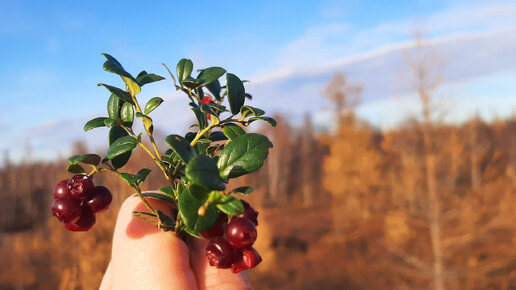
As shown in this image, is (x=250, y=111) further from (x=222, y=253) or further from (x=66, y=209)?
(x=66, y=209)

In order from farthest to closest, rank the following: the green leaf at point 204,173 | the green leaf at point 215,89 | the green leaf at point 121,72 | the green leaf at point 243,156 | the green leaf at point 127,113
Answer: the green leaf at point 215,89 → the green leaf at point 127,113 → the green leaf at point 121,72 → the green leaf at point 243,156 → the green leaf at point 204,173

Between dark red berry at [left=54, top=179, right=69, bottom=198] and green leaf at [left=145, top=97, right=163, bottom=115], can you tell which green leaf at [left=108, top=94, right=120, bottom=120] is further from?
dark red berry at [left=54, top=179, right=69, bottom=198]

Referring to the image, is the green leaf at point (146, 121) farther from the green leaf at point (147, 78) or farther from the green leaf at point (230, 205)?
the green leaf at point (230, 205)

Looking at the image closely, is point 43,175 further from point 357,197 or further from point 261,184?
point 357,197

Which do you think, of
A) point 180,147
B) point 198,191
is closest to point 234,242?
point 198,191

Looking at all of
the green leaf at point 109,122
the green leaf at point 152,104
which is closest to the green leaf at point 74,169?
the green leaf at point 109,122

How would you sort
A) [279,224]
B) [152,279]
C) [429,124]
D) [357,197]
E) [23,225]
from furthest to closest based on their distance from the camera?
1. [23,225]
2. [279,224]
3. [357,197]
4. [429,124]
5. [152,279]

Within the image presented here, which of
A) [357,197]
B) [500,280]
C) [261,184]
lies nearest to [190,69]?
[500,280]
